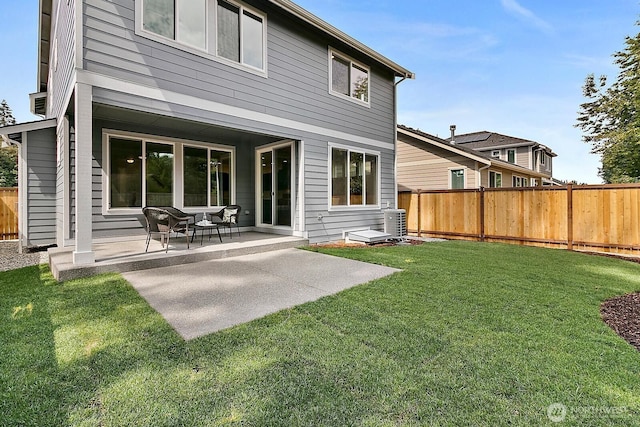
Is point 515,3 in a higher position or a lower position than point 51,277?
higher

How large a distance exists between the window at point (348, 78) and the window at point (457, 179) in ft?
21.1

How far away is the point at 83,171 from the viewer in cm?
418

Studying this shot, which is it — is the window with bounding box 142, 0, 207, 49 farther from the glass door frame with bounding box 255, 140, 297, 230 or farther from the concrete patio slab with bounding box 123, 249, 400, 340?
the concrete patio slab with bounding box 123, 249, 400, 340

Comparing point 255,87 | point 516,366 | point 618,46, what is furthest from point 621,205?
point 618,46

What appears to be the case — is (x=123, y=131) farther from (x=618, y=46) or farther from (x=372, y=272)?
(x=618, y=46)

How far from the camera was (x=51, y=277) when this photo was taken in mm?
4367

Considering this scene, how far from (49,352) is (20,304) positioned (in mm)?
1647

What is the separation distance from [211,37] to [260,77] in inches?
45.0

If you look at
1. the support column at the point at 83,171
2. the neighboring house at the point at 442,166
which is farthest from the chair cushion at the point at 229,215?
the neighboring house at the point at 442,166

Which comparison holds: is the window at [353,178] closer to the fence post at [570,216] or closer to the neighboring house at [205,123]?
the neighboring house at [205,123]

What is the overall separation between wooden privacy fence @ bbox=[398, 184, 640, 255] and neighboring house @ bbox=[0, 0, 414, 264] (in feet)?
5.05

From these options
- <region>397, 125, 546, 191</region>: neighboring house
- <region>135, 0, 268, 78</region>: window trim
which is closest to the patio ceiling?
<region>135, 0, 268, 78</region>: window trim

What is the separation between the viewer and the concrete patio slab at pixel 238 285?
2979 millimetres

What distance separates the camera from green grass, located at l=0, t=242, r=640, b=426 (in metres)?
1.65
